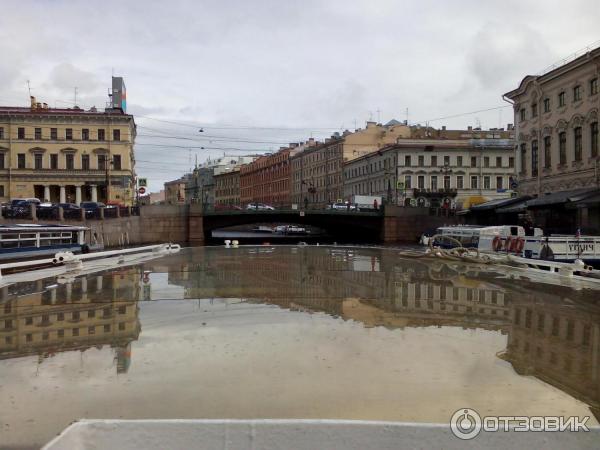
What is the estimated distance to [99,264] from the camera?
65.0ft

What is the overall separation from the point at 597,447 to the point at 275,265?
16.8m

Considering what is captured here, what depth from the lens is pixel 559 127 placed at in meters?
40.7

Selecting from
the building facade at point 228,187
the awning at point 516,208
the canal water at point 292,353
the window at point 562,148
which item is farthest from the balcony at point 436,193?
the building facade at point 228,187

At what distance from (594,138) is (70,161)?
2331 inches

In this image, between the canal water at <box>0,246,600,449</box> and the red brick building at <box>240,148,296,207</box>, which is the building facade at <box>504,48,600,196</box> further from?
the red brick building at <box>240,148,296,207</box>

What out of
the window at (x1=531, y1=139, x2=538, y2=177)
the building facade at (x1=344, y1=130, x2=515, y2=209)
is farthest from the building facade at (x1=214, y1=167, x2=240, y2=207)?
the window at (x1=531, y1=139, x2=538, y2=177)

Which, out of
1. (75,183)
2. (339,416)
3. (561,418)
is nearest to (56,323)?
(339,416)

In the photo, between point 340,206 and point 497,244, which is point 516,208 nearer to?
point 497,244

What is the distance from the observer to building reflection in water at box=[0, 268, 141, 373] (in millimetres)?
7395

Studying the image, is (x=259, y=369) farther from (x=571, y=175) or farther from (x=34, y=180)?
(x=34, y=180)

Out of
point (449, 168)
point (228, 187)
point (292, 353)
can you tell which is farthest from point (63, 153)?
point (228, 187)

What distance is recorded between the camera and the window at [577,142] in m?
38.4

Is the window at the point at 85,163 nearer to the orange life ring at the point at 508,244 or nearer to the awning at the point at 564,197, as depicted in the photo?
the awning at the point at 564,197

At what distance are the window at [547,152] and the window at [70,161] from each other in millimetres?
54849
